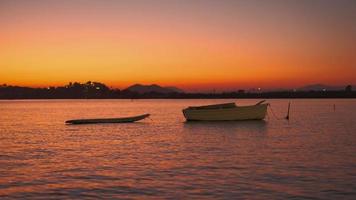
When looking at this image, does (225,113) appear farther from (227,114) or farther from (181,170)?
(181,170)

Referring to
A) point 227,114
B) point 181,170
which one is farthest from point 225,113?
point 181,170

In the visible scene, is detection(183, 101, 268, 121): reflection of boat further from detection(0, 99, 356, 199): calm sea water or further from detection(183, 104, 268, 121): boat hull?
detection(0, 99, 356, 199): calm sea water

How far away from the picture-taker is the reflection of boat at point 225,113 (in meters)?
57.4

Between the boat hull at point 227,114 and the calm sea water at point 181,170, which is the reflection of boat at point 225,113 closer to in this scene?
the boat hull at point 227,114

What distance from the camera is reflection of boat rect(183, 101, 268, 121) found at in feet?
188

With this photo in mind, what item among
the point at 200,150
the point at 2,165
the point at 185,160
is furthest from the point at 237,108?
the point at 2,165

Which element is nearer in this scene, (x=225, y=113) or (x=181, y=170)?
(x=181, y=170)

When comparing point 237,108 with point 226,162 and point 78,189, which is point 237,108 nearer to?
point 226,162

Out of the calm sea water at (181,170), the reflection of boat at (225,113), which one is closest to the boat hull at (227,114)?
the reflection of boat at (225,113)

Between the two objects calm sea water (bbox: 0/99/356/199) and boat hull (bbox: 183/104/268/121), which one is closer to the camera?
calm sea water (bbox: 0/99/356/199)

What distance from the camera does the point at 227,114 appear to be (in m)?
57.5

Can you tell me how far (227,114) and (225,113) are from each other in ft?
1.04

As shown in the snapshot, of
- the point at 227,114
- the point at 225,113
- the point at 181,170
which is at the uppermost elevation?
the point at 225,113

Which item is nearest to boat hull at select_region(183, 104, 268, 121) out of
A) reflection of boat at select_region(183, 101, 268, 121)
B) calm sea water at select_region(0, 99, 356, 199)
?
reflection of boat at select_region(183, 101, 268, 121)
